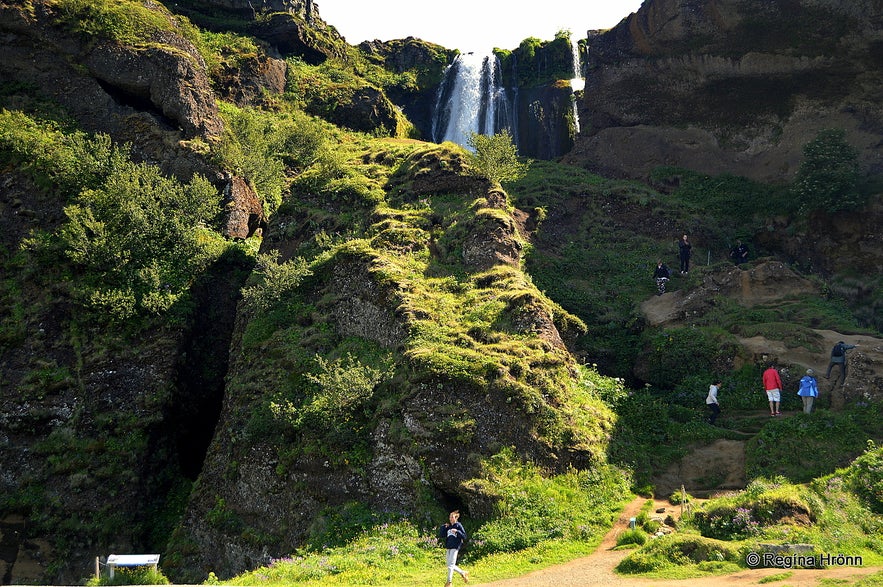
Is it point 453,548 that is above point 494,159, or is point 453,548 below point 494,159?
below

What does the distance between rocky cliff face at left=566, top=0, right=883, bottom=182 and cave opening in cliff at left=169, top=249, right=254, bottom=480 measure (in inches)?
932

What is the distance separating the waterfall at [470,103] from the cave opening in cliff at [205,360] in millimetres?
25818

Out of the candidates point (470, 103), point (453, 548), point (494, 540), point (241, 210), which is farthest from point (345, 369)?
point (470, 103)

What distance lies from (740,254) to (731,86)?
39.2ft

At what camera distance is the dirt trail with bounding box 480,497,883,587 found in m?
10.5

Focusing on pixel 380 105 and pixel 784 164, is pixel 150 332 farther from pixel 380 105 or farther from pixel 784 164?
pixel 784 164

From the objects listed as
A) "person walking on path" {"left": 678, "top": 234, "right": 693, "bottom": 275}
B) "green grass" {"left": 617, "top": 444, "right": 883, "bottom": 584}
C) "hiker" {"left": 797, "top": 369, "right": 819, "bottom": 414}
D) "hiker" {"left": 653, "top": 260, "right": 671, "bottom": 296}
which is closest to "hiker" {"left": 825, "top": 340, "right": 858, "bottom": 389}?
"hiker" {"left": 797, "top": 369, "right": 819, "bottom": 414}

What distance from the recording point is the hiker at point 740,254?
95.5ft

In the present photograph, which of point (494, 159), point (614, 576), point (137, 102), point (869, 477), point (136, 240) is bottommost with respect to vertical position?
point (614, 576)

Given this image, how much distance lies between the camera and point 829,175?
96.7 ft

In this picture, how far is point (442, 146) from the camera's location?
93.9 ft

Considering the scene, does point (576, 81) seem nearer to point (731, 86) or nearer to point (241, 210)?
point (731, 86)

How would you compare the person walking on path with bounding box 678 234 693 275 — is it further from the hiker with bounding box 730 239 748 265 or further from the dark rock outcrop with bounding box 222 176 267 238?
the dark rock outcrop with bounding box 222 176 267 238

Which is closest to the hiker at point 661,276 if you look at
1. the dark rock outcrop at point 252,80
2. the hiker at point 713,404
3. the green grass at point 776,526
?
the hiker at point 713,404
